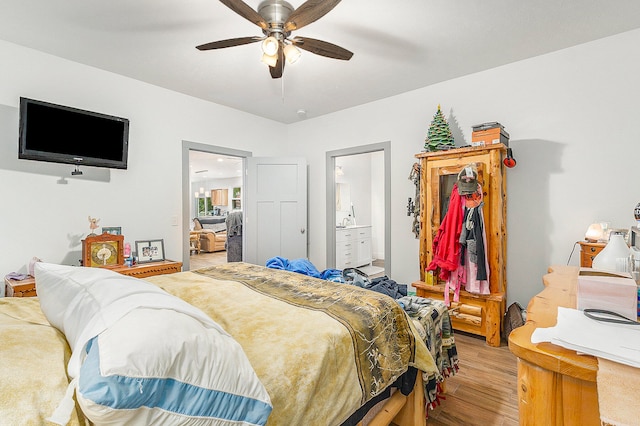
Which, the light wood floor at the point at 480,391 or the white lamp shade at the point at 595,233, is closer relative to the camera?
the light wood floor at the point at 480,391

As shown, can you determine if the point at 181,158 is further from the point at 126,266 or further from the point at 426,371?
the point at 426,371

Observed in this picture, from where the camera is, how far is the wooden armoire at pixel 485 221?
277 centimetres

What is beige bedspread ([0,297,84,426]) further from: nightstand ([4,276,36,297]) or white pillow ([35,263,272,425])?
nightstand ([4,276,36,297])

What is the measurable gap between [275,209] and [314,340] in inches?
136

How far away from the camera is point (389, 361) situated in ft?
4.50

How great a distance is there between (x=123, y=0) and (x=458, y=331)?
3.93 metres

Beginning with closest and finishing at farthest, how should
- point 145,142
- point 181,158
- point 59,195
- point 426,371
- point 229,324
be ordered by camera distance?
1. point 229,324
2. point 426,371
3. point 59,195
4. point 145,142
5. point 181,158

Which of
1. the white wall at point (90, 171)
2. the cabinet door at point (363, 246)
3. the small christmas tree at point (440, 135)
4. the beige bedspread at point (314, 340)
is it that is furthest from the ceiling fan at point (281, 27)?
the cabinet door at point (363, 246)

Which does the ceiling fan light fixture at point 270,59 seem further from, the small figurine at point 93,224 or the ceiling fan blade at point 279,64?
the small figurine at point 93,224

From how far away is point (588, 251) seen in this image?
7.68 feet

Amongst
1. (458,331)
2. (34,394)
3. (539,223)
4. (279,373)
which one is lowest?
(458,331)

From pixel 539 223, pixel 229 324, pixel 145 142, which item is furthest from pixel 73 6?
pixel 539 223

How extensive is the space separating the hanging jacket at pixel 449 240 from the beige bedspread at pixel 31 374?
2.83 m

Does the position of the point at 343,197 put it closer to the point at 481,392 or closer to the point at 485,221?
the point at 485,221
